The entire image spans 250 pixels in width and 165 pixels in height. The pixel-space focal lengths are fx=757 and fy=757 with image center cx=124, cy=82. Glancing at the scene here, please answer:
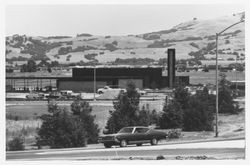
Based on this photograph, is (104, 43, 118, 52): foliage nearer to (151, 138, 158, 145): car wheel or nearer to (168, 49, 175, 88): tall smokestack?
(168, 49, 175, 88): tall smokestack

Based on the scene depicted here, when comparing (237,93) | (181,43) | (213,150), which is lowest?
(213,150)

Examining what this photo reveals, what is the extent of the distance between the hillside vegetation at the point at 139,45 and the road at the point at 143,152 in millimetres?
3767

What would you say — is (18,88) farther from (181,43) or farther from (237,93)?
(237,93)

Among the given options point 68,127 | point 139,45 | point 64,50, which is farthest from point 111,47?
point 68,127

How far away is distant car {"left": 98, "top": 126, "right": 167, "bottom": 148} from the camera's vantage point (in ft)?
95.5

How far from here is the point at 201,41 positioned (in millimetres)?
31172

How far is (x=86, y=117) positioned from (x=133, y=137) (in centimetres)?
253

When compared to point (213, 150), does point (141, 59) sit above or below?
above

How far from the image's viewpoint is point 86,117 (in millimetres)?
30719

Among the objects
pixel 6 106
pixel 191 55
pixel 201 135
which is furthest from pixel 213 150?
pixel 6 106

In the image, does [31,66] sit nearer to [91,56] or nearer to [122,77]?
[91,56]

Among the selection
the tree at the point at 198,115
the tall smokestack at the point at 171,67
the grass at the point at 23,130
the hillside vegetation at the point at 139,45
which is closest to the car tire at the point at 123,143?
the tree at the point at 198,115

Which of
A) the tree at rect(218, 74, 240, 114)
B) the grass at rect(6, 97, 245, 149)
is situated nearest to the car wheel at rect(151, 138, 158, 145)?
the grass at rect(6, 97, 245, 149)

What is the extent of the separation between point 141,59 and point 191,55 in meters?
2.18
